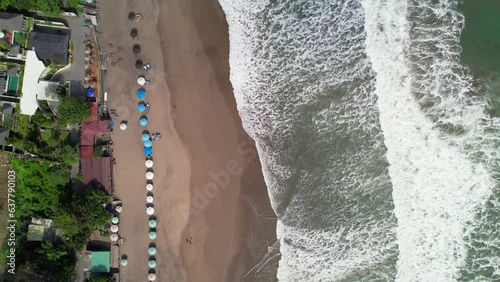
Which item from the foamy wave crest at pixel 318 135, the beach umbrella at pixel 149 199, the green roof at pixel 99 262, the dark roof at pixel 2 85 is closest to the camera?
the foamy wave crest at pixel 318 135

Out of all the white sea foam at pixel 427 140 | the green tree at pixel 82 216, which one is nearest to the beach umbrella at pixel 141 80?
the green tree at pixel 82 216

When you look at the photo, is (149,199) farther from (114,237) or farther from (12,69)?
(12,69)

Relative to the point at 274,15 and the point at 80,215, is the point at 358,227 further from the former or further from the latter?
the point at 80,215

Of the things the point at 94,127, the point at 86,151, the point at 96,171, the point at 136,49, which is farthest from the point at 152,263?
the point at 136,49

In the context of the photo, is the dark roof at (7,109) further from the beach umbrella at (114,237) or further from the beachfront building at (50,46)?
the beach umbrella at (114,237)

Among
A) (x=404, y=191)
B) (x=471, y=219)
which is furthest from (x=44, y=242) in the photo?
(x=471, y=219)

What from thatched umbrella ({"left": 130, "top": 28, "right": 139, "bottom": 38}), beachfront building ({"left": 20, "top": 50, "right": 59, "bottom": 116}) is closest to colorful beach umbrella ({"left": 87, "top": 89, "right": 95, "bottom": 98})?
beachfront building ({"left": 20, "top": 50, "right": 59, "bottom": 116})

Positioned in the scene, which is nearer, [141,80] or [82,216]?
[82,216]
